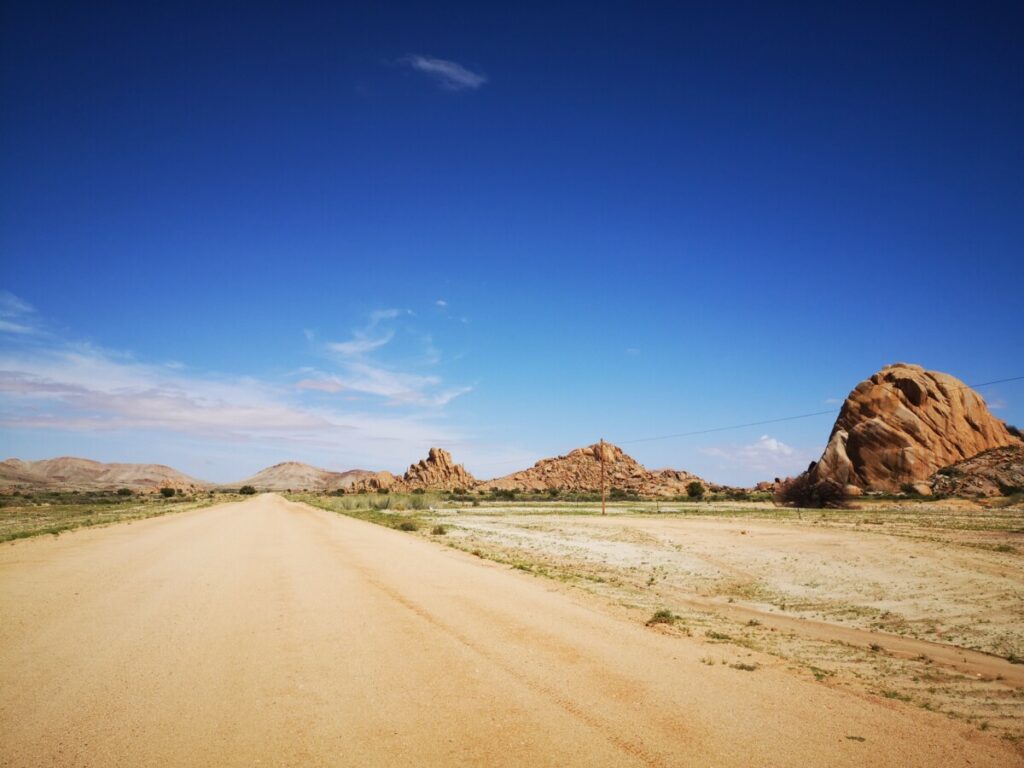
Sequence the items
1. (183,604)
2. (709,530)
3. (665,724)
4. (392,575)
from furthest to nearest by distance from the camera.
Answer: (709,530), (392,575), (183,604), (665,724)

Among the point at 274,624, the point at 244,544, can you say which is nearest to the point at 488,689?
the point at 274,624

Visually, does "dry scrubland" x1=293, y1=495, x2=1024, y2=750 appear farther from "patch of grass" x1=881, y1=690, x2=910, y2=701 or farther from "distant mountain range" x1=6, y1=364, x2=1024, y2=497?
"distant mountain range" x1=6, y1=364, x2=1024, y2=497

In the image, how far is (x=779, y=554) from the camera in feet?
68.8

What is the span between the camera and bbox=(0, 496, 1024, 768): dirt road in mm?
4914

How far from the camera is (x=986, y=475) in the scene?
53969mm

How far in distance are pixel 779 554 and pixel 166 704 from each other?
2094 centimetres

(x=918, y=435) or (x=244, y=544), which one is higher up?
(x=918, y=435)

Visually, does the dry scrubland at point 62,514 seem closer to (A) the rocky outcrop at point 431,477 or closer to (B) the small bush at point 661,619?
(B) the small bush at point 661,619

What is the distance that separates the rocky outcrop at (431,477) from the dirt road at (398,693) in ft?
440

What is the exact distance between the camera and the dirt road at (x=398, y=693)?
16.1ft

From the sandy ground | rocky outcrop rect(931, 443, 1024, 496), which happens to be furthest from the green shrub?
the sandy ground

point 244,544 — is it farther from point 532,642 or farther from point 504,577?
point 532,642

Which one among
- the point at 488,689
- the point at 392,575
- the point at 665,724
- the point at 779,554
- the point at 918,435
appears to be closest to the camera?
the point at 665,724

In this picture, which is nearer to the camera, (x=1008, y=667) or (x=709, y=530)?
(x=1008, y=667)
